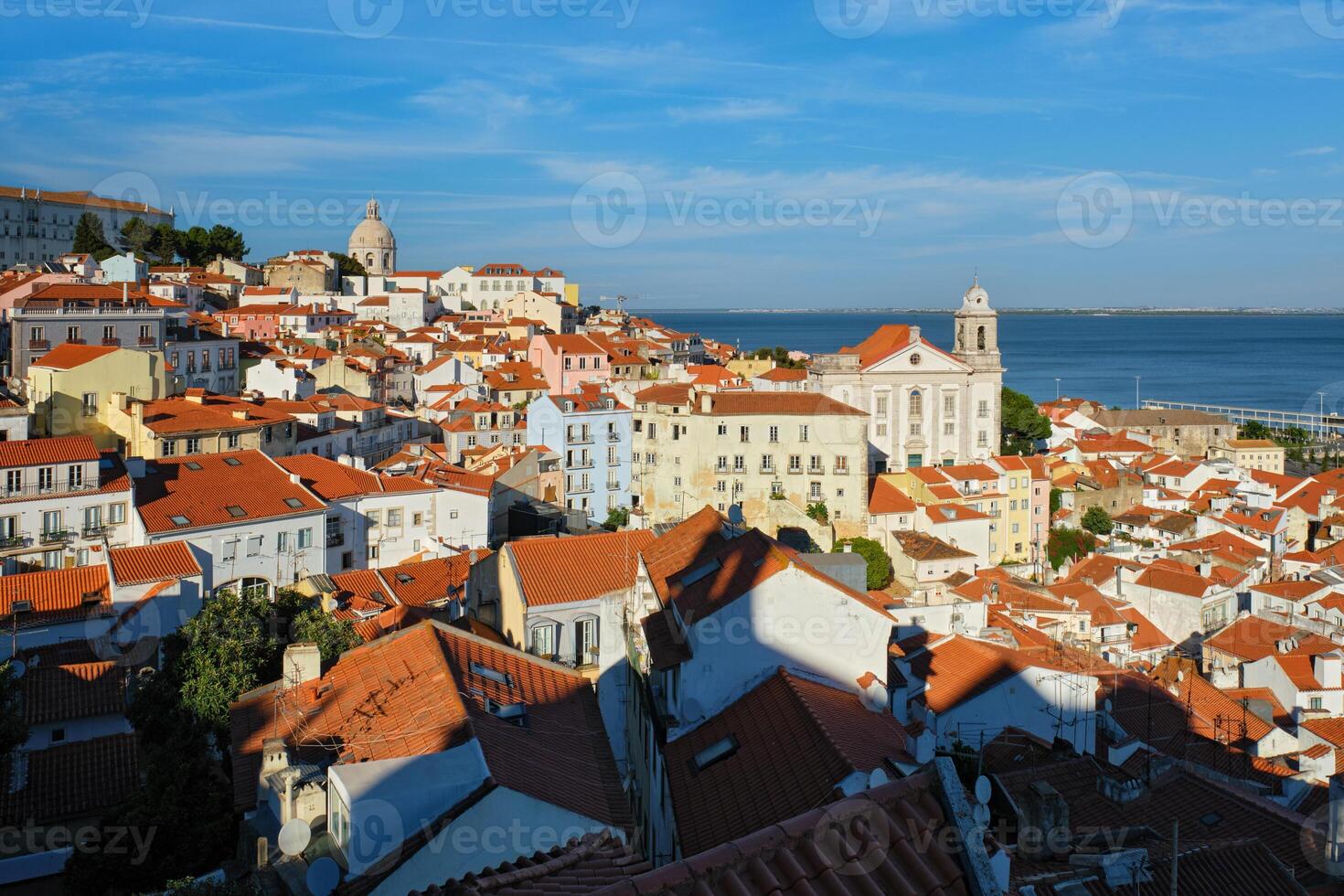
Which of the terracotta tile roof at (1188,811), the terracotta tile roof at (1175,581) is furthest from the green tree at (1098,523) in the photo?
the terracotta tile roof at (1188,811)

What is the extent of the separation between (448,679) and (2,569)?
41.0 ft

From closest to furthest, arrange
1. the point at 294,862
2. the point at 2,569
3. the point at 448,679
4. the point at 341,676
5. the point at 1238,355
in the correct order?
1. the point at 294,862
2. the point at 448,679
3. the point at 341,676
4. the point at 2,569
5. the point at 1238,355

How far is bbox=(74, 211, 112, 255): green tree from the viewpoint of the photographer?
192 feet

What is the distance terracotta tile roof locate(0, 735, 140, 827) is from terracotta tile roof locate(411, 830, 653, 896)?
6680 mm

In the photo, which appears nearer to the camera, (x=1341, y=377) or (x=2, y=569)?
(x=2, y=569)

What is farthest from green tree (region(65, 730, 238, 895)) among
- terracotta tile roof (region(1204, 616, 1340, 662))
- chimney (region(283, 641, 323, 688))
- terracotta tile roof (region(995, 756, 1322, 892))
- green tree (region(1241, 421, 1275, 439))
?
green tree (region(1241, 421, 1275, 439))

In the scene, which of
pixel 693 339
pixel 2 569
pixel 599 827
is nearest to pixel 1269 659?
pixel 599 827

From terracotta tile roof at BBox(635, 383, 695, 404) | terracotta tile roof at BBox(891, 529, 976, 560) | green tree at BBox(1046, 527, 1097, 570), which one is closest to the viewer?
terracotta tile roof at BBox(891, 529, 976, 560)

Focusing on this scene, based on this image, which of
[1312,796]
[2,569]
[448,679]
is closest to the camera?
[448,679]

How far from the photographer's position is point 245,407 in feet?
84.3

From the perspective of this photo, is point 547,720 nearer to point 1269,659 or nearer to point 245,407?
point 1269,659

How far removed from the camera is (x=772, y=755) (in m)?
7.36

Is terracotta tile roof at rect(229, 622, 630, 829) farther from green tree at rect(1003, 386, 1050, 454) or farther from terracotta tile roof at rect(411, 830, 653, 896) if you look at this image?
green tree at rect(1003, 386, 1050, 454)

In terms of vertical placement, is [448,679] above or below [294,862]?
above
